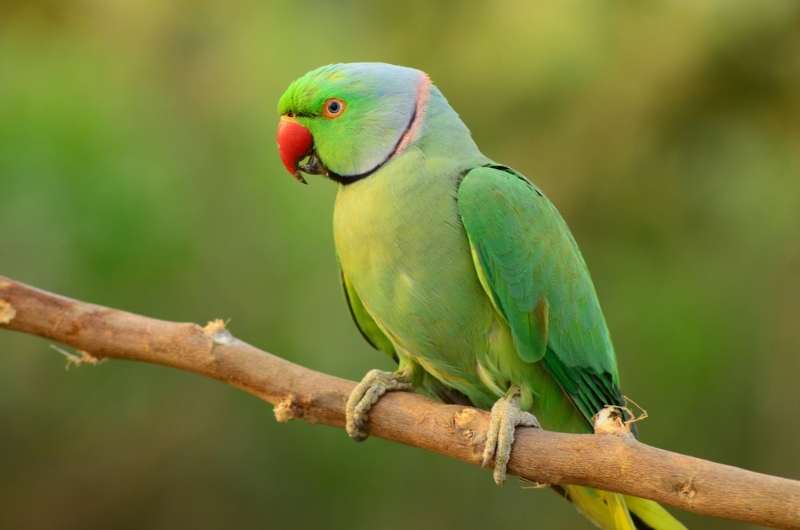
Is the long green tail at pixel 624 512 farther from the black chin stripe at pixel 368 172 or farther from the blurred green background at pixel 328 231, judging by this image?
the blurred green background at pixel 328 231

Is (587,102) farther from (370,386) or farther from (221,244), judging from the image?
(370,386)

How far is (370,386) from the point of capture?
2.06 m

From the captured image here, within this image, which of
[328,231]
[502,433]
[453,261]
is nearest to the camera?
[502,433]

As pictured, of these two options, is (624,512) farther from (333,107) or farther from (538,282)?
(333,107)

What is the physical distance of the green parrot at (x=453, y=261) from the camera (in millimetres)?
1934

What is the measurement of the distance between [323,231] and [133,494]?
1.60 meters

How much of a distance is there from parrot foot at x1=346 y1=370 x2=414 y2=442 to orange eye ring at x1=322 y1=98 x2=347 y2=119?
2.36 feet

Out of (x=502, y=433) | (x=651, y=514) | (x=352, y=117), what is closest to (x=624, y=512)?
(x=651, y=514)

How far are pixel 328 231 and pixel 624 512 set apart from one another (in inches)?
83.8

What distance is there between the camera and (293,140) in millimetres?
Result: 2129

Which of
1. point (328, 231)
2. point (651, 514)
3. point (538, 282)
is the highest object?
point (538, 282)

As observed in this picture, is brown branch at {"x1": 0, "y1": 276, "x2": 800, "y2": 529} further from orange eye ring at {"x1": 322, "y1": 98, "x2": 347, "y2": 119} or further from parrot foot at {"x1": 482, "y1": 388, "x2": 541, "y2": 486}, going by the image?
orange eye ring at {"x1": 322, "y1": 98, "x2": 347, "y2": 119}

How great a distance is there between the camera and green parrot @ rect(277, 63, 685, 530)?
6.34ft

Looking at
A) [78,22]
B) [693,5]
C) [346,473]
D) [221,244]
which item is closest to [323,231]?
[221,244]
